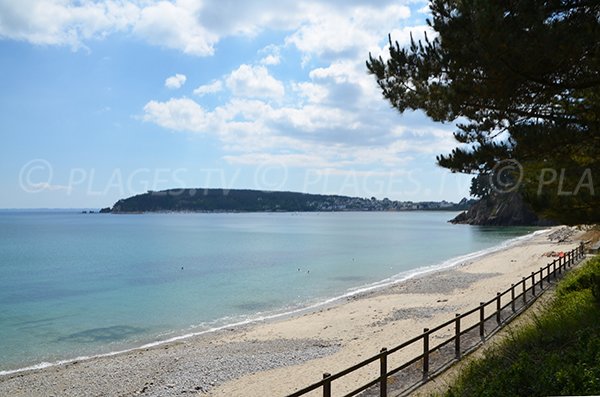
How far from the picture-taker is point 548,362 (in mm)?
7316

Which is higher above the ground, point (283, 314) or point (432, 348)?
point (432, 348)

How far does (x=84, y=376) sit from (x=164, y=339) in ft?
21.4

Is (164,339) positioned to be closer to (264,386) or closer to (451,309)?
(264,386)

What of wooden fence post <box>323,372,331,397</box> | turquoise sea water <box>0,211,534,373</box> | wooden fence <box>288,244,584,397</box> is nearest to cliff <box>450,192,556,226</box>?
turquoise sea water <box>0,211,534,373</box>

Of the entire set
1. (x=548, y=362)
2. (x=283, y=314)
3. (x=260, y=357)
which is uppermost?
(x=548, y=362)

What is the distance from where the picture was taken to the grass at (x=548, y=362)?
6.37 metres

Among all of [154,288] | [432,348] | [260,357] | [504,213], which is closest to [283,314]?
[260,357]

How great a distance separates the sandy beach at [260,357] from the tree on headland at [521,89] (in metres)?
6.85

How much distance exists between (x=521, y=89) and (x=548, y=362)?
572 centimetres

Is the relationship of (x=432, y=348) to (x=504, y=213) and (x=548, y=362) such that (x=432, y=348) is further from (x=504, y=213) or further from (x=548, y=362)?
(x=504, y=213)

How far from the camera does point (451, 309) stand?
2528 centimetres

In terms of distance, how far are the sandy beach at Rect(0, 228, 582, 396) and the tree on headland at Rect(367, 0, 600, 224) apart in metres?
6.85

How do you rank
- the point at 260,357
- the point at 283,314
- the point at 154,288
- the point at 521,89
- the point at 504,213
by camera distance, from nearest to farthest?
the point at 521,89
the point at 260,357
the point at 283,314
the point at 154,288
the point at 504,213

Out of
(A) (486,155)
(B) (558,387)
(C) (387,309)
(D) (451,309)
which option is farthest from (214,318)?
(B) (558,387)
